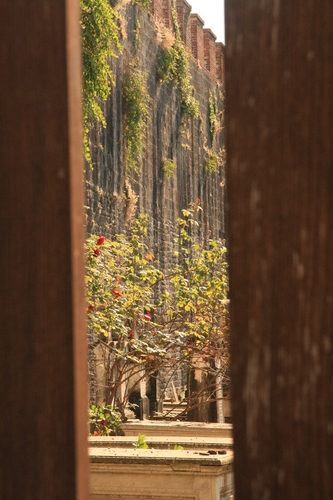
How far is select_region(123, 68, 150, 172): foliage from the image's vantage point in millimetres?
12531

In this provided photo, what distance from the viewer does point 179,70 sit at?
1619cm

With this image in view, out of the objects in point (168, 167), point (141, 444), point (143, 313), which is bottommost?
point (141, 444)

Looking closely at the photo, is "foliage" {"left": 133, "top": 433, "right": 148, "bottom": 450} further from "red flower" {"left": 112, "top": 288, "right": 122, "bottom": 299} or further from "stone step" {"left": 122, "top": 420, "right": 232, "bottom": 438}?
"red flower" {"left": 112, "top": 288, "right": 122, "bottom": 299}

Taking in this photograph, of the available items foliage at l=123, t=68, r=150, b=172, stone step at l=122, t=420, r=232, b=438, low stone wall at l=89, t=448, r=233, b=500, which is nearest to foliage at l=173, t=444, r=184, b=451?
low stone wall at l=89, t=448, r=233, b=500
